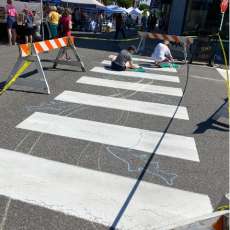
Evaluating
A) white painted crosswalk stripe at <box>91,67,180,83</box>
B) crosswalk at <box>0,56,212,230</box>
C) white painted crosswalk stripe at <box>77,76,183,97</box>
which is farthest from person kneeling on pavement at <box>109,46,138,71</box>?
crosswalk at <box>0,56,212,230</box>

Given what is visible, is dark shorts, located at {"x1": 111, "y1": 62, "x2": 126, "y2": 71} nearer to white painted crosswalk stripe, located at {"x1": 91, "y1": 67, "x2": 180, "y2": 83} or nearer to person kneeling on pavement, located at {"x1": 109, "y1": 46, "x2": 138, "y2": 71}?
person kneeling on pavement, located at {"x1": 109, "y1": 46, "x2": 138, "y2": 71}

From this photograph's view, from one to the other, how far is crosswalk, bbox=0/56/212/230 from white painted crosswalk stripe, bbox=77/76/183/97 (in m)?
2.92

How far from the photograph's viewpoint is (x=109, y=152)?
5.07m

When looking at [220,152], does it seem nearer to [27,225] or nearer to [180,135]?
[180,135]

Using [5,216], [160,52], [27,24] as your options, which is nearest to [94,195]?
[5,216]

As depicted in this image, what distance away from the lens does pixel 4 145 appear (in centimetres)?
504

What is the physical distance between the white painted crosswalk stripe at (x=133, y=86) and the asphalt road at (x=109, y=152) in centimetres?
31

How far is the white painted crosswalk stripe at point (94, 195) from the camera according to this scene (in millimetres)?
3602

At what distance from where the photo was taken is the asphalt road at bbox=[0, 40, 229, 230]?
3.55m

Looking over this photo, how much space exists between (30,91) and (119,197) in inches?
187

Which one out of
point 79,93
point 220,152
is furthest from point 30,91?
point 220,152

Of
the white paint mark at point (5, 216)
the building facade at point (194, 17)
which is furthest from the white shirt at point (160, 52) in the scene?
the white paint mark at point (5, 216)

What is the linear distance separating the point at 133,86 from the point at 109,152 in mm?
4419

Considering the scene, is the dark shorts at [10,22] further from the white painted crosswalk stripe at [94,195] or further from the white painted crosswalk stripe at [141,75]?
the white painted crosswalk stripe at [94,195]
